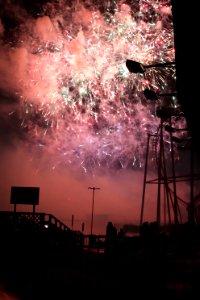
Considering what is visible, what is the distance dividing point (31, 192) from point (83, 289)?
42.2 feet

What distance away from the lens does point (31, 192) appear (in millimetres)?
23234

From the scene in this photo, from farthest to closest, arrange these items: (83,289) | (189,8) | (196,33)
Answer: (83,289), (196,33), (189,8)

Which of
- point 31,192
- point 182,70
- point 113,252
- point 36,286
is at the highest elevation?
point 182,70

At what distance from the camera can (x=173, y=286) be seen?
1109cm

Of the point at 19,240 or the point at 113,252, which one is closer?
the point at 113,252

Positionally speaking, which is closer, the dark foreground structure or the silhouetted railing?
the dark foreground structure

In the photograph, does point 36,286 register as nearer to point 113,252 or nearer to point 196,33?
point 113,252

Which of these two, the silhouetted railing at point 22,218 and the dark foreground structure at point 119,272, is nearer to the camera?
the dark foreground structure at point 119,272

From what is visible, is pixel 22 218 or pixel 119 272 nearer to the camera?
pixel 119 272

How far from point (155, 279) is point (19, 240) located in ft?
31.4

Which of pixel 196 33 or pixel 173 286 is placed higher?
pixel 196 33

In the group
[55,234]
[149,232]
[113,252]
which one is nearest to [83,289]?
[113,252]

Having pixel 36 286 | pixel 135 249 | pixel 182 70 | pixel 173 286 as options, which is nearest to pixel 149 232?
pixel 135 249

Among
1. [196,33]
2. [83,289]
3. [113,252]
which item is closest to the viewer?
[196,33]
